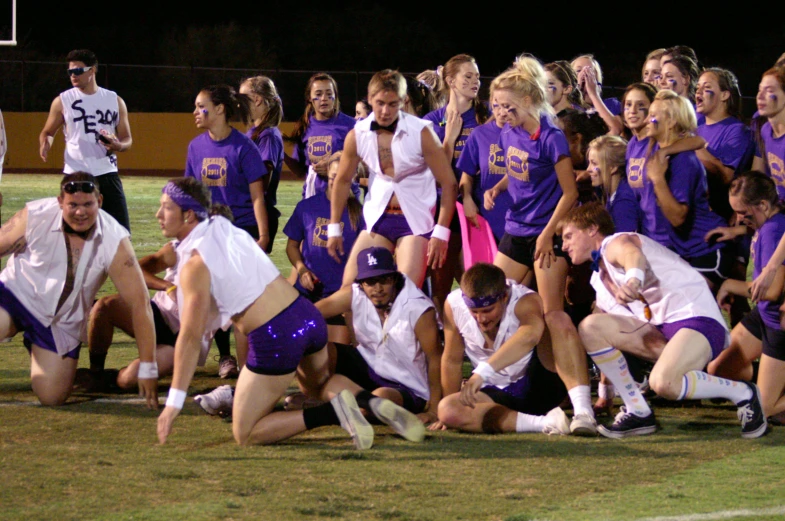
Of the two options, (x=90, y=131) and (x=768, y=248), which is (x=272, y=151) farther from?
(x=768, y=248)

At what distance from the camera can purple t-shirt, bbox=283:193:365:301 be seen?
22.6 feet

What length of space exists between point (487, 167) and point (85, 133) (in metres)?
3.97

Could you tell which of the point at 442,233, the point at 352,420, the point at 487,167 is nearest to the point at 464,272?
the point at 442,233

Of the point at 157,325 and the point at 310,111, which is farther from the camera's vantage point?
the point at 310,111

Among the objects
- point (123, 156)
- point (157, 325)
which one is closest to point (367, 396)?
point (157, 325)

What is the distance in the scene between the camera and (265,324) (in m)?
5.05

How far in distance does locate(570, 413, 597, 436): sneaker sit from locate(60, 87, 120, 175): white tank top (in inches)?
207

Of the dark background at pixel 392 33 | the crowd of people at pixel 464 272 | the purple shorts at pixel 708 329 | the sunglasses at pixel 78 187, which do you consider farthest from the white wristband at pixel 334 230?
the dark background at pixel 392 33

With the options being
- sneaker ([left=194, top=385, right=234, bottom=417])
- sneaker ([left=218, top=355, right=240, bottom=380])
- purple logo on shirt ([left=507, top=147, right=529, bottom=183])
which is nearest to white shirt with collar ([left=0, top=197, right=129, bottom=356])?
sneaker ([left=194, top=385, right=234, bottom=417])

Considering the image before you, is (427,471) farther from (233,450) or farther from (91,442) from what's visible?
(91,442)

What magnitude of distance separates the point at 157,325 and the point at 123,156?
67.3 feet

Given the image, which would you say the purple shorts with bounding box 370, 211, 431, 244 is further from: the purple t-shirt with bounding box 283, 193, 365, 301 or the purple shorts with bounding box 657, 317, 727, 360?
the purple shorts with bounding box 657, 317, 727, 360

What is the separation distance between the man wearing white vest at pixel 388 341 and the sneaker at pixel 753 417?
1.50 metres

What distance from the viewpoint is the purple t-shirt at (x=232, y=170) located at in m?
7.20
